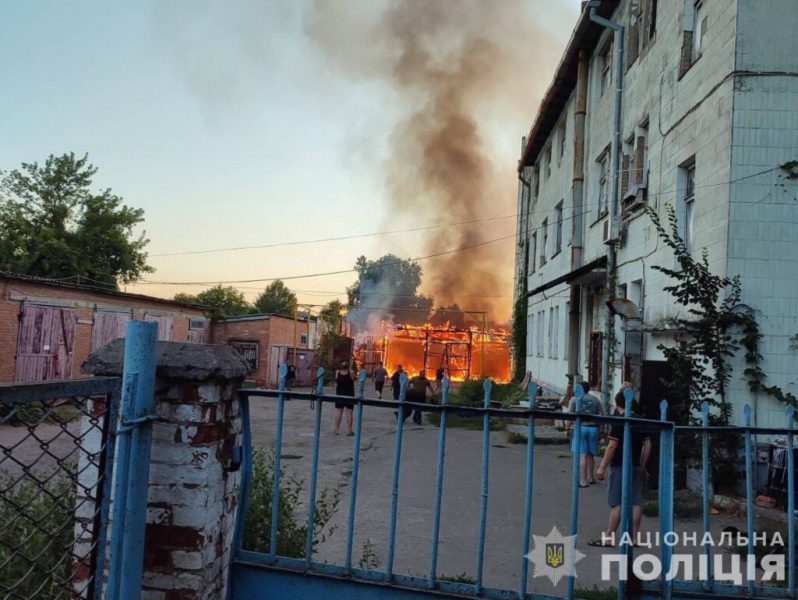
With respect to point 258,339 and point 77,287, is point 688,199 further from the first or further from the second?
point 258,339

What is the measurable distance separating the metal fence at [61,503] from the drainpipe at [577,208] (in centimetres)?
1475

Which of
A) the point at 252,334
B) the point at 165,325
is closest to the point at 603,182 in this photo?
the point at 165,325

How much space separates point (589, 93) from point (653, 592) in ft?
52.6

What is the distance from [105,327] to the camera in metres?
20.5

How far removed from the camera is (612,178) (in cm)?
1380

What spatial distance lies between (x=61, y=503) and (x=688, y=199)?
10.1 metres

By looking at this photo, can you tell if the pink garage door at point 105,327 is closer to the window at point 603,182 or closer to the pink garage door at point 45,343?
the pink garage door at point 45,343

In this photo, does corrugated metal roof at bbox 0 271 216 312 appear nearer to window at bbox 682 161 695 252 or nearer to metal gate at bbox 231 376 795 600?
window at bbox 682 161 695 252

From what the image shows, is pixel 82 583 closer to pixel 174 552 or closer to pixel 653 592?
pixel 174 552

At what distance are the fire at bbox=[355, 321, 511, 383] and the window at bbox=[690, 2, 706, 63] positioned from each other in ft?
78.6

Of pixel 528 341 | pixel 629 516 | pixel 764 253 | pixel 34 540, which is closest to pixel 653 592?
pixel 629 516

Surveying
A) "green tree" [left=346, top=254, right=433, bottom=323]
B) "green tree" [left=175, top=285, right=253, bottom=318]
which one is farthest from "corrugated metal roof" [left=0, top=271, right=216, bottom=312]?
"green tree" [left=175, top=285, right=253, bottom=318]

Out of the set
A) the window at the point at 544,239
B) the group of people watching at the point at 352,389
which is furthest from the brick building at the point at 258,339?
the window at the point at 544,239

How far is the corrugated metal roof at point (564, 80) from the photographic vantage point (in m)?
15.4
